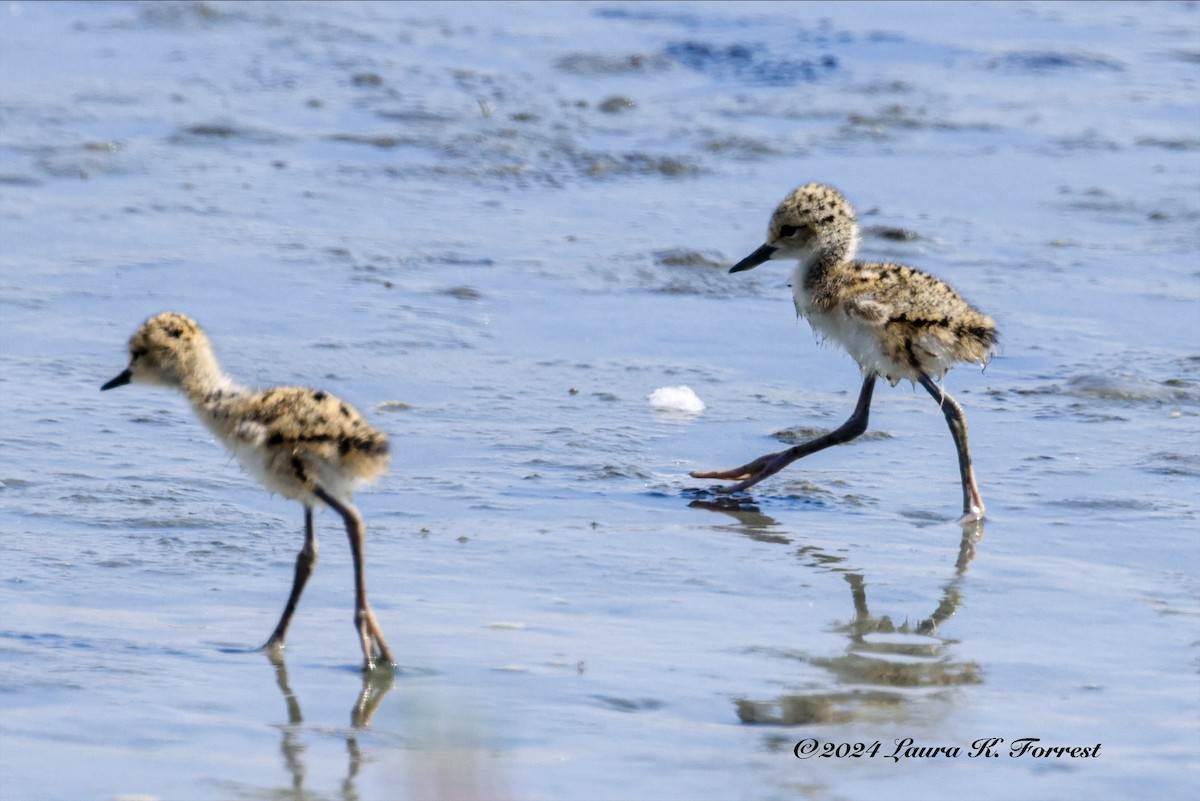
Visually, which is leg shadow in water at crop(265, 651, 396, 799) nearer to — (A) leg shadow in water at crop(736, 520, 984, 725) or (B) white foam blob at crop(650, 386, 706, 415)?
(A) leg shadow in water at crop(736, 520, 984, 725)

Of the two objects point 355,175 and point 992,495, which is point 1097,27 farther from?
point 992,495

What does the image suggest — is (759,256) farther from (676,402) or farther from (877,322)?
(877,322)

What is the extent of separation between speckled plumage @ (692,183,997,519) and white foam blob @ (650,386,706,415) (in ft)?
1.98

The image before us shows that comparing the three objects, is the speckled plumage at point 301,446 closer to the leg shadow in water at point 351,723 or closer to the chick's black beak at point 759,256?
the leg shadow in water at point 351,723

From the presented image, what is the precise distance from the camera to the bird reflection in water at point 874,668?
447cm

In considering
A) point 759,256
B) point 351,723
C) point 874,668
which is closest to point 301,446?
point 351,723

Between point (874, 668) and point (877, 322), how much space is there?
6.10 feet

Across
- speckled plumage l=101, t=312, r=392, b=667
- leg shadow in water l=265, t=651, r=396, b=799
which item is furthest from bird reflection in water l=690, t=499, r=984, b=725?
speckled plumage l=101, t=312, r=392, b=667

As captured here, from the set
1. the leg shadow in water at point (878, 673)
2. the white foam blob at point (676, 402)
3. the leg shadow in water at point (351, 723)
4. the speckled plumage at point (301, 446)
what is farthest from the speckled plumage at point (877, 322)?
the leg shadow in water at point (351, 723)

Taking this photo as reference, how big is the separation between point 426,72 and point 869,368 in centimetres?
729

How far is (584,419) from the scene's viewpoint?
23.4 ft

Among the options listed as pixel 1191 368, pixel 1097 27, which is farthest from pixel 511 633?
pixel 1097 27

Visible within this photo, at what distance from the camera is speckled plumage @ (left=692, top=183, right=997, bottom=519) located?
6.33 metres

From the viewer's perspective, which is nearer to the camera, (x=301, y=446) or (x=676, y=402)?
(x=301, y=446)
